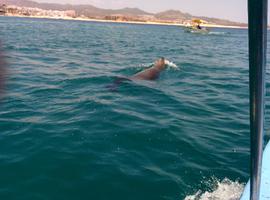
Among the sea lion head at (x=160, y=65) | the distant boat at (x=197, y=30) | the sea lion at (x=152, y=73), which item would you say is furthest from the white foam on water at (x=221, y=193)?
the distant boat at (x=197, y=30)

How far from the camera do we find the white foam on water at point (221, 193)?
19.7 ft

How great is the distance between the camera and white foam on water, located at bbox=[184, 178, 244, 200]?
599 cm

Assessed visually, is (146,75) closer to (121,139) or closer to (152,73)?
(152,73)

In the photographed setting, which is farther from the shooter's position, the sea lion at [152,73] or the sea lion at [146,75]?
the sea lion at [152,73]

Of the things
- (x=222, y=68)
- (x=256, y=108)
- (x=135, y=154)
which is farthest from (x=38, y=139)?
(x=222, y=68)

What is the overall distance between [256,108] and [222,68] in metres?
21.0

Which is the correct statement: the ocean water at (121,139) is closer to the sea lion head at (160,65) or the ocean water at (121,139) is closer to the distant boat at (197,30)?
the sea lion head at (160,65)

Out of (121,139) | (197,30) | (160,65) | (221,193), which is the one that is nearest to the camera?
(221,193)

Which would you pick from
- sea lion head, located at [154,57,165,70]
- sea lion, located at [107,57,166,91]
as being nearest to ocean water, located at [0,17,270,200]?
A: sea lion, located at [107,57,166,91]

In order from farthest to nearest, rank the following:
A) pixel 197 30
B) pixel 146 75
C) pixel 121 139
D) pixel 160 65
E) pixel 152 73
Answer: pixel 197 30
pixel 160 65
pixel 152 73
pixel 146 75
pixel 121 139

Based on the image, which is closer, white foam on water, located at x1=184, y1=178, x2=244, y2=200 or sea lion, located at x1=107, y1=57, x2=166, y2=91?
white foam on water, located at x1=184, y1=178, x2=244, y2=200

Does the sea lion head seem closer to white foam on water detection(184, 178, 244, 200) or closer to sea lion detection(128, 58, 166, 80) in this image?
sea lion detection(128, 58, 166, 80)

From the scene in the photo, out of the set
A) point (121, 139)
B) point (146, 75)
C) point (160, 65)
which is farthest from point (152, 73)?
point (121, 139)

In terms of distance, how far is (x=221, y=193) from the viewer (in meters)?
6.11
